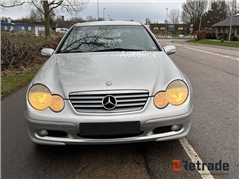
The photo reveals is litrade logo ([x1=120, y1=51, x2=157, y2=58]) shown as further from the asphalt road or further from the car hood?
the asphalt road

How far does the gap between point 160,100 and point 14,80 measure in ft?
18.1

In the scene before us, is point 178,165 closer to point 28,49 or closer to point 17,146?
point 17,146

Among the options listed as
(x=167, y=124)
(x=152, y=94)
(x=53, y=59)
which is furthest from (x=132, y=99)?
(x=53, y=59)

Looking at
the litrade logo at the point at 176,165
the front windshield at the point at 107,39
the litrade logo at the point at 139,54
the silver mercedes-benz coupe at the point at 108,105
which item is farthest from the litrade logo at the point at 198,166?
the front windshield at the point at 107,39

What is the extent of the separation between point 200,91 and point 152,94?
3513 millimetres

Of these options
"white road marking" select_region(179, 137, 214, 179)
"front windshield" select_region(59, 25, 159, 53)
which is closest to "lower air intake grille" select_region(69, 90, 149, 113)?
"white road marking" select_region(179, 137, 214, 179)

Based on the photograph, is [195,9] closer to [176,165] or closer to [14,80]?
[14,80]

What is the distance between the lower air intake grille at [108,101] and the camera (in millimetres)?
2238

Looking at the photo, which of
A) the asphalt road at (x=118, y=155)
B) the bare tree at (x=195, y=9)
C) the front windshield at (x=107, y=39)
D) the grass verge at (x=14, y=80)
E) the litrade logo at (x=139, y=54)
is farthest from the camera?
the bare tree at (x=195, y=9)

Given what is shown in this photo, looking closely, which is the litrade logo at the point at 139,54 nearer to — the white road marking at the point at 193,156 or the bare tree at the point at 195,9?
the white road marking at the point at 193,156

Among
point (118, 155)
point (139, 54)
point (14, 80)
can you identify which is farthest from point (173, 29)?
point (118, 155)

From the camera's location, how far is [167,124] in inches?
90.0

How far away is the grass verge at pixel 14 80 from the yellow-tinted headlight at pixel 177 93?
4.05m

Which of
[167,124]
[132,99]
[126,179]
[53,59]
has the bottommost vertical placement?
[126,179]
